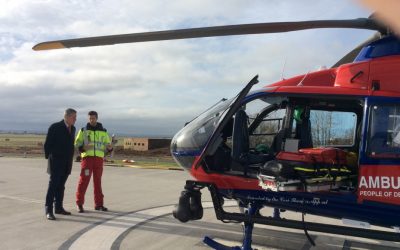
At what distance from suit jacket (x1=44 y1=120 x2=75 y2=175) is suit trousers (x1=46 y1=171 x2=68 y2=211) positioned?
70 millimetres

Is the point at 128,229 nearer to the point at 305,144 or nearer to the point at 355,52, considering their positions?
the point at 305,144

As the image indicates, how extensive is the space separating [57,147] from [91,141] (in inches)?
28.7

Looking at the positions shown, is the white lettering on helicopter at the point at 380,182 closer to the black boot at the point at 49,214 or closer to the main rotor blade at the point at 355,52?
the main rotor blade at the point at 355,52

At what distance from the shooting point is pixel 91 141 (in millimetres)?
8195

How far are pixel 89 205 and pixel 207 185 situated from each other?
4.07 metres

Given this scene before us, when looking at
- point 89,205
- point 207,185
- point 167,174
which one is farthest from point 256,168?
point 167,174

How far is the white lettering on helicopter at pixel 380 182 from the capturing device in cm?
475

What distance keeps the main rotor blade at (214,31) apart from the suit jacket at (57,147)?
3.08 meters

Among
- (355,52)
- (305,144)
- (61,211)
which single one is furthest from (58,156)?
(355,52)

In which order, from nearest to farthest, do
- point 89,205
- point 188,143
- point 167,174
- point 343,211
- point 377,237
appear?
1. point 377,237
2. point 343,211
3. point 188,143
4. point 89,205
5. point 167,174

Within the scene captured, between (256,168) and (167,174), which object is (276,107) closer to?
(256,168)

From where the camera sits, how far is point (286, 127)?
6148 millimetres

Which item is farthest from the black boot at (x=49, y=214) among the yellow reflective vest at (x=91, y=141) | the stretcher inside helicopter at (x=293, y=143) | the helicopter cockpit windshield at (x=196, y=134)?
the stretcher inside helicopter at (x=293, y=143)

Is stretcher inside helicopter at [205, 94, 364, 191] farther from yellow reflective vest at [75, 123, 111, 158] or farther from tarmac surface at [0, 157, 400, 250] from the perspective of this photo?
yellow reflective vest at [75, 123, 111, 158]
